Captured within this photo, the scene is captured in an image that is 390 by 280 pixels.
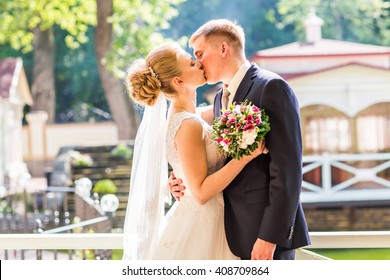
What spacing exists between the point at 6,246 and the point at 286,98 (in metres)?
1.23

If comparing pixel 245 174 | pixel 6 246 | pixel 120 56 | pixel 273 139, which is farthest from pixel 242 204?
pixel 120 56

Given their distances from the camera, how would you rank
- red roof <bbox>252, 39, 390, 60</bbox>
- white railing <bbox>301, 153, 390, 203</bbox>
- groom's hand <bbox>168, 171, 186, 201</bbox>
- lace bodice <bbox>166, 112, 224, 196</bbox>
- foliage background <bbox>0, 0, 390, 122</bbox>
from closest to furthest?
lace bodice <bbox>166, 112, 224, 196</bbox> → groom's hand <bbox>168, 171, 186, 201</bbox> → white railing <bbox>301, 153, 390, 203</bbox> → red roof <bbox>252, 39, 390, 60</bbox> → foliage background <bbox>0, 0, 390, 122</bbox>

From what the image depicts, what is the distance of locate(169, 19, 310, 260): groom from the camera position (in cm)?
234

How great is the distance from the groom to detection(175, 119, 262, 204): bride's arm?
0.22ft

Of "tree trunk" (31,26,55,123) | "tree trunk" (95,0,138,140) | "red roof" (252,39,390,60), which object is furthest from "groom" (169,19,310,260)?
"tree trunk" (31,26,55,123)

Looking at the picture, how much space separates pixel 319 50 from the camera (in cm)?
1490

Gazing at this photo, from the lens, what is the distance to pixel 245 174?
2455 mm

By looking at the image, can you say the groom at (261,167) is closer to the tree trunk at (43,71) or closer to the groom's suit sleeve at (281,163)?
the groom's suit sleeve at (281,163)

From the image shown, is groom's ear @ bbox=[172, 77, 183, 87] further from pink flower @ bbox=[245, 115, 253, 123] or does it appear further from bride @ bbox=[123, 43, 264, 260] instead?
pink flower @ bbox=[245, 115, 253, 123]

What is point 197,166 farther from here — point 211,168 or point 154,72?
point 154,72

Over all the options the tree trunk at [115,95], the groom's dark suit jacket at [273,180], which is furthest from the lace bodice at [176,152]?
the tree trunk at [115,95]

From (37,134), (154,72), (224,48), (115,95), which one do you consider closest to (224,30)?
(224,48)

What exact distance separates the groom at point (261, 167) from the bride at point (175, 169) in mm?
71
